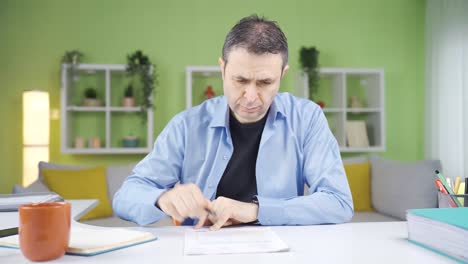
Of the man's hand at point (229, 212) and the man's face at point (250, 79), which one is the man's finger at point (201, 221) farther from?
the man's face at point (250, 79)

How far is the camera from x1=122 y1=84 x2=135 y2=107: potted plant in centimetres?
409

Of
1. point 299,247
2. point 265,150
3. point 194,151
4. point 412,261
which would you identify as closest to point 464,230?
point 412,261

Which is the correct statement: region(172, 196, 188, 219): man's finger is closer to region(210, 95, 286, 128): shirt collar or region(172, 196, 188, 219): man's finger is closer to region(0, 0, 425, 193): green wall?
region(210, 95, 286, 128): shirt collar

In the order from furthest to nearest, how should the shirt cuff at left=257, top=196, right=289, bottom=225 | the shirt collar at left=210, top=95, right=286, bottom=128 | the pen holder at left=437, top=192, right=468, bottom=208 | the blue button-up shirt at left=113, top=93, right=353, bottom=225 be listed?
the shirt collar at left=210, top=95, right=286, bottom=128 → the blue button-up shirt at left=113, top=93, right=353, bottom=225 → the shirt cuff at left=257, top=196, right=289, bottom=225 → the pen holder at left=437, top=192, right=468, bottom=208

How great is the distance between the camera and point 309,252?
0.91 meters

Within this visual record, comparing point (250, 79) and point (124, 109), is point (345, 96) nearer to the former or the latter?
point (124, 109)

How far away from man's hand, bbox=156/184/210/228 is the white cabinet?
10.2 ft

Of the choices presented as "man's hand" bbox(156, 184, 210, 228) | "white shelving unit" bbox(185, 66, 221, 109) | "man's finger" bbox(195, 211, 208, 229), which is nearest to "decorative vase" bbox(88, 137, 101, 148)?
"white shelving unit" bbox(185, 66, 221, 109)

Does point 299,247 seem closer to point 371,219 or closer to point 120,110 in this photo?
point 371,219

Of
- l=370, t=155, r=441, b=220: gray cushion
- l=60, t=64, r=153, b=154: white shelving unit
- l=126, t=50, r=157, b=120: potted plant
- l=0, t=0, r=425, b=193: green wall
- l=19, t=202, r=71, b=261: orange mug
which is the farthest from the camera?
l=0, t=0, r=425, b=193: green wall

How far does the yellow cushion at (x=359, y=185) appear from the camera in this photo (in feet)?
12.5

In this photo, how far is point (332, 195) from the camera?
1.41 metres

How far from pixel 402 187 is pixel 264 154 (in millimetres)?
2239

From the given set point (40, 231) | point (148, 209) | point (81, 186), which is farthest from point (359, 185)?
point (40, 231)
